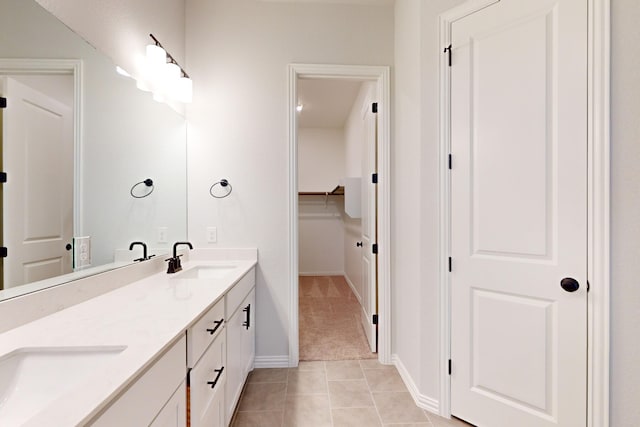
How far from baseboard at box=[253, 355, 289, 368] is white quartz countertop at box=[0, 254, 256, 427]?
1.02 meters

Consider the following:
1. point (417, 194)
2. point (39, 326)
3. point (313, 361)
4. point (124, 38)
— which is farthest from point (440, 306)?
point (124, 38)

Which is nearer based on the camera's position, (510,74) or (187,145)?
(510,74)

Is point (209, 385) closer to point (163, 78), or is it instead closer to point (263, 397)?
point (263, 397)

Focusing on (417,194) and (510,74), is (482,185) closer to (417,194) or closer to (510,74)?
(417,194)

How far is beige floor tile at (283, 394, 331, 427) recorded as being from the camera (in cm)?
161

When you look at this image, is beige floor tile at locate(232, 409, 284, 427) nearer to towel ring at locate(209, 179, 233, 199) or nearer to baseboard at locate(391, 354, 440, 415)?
baseboard at locate(391, 354, 440, 415)

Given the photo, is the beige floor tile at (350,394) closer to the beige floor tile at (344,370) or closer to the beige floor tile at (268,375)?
the beige floor tile at (344,370)

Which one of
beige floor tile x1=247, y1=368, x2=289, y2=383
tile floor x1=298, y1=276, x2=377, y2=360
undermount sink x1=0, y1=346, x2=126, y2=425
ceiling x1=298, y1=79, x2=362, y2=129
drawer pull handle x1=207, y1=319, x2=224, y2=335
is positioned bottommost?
beige floor tile x1=247, y1=368, x2=289, y2=383

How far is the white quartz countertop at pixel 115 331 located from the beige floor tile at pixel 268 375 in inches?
38.8

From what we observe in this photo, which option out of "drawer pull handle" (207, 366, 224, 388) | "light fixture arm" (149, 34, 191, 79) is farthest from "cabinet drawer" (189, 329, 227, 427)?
"light fixture arm" (149, 34, 191, 79)

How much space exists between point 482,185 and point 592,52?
0.70 meters

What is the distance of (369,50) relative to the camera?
221 centimetres

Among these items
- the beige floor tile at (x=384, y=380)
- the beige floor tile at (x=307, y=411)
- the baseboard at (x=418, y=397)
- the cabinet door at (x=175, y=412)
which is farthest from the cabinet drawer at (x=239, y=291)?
the baseboard at (x=418, y=397)

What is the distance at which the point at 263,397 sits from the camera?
6.01ft
